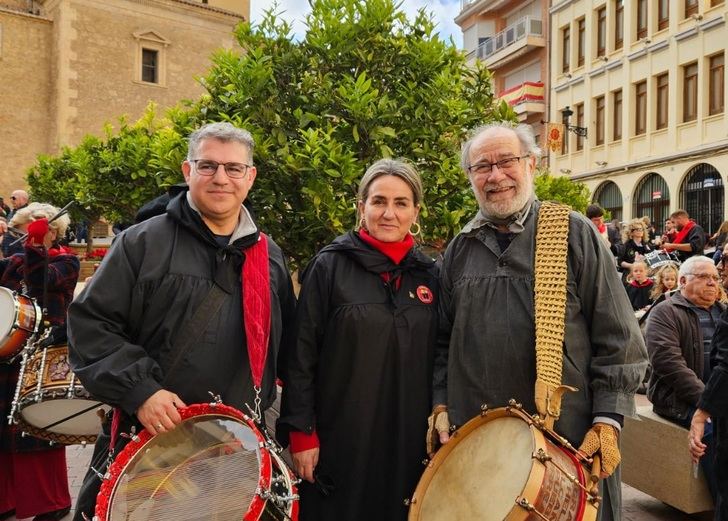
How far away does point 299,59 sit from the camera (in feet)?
14.6

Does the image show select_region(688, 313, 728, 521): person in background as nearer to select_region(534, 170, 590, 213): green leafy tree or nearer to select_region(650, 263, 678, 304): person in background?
select_region(534, 170, 590, 213): green leafy tree

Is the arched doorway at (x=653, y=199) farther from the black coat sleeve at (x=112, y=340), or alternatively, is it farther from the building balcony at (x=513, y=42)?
the black coat sleeve at (x=112, y=340)

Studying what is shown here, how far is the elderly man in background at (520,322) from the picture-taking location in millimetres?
2732

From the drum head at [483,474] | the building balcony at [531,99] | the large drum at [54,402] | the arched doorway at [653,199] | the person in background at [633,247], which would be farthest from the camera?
the building balcony at [531,99]

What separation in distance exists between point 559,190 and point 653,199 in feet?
69.9

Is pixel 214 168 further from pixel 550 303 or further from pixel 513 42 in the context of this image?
pixel 513 42

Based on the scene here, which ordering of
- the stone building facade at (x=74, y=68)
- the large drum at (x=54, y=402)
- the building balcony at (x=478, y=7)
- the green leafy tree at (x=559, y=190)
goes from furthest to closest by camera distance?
the building balcony at (x=478, y=7) < the stone building facade at (x=74, y=68) < the green leafy tree at (x=559, y=190) < the large drum at (x=54, y=402)

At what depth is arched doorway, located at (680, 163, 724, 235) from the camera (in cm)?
2270

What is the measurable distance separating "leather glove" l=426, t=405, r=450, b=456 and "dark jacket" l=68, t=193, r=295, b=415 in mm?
700

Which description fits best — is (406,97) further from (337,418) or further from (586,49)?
(586,49)

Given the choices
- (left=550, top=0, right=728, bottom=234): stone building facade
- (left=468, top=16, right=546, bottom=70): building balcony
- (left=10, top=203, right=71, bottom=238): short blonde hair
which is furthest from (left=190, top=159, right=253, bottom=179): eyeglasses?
(left=468, top=16, right=546, bottom=70): building balcony

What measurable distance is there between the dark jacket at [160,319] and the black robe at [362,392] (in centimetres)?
34

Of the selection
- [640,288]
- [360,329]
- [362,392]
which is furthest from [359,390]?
[640,288]

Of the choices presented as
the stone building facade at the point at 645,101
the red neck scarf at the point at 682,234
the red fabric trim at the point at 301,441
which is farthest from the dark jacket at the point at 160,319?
the stone building facade at the point at 645,101
